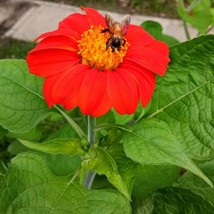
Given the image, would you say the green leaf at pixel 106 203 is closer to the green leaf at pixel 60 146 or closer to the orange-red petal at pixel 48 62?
the green leaf at pixel 60 146

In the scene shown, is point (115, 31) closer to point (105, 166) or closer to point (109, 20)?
point (109, 20)

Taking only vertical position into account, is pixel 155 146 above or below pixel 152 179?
above

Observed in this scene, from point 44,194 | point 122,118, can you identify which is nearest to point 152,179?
point 122,118

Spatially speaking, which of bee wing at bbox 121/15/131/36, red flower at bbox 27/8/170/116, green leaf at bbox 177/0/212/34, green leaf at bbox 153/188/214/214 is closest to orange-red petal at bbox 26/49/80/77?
red flower at bbox 27/8/170/116

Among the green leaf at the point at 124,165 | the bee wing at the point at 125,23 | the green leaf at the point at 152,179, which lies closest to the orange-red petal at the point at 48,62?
the bee wing at the point at 125,23

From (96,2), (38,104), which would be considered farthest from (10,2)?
(38,104)
